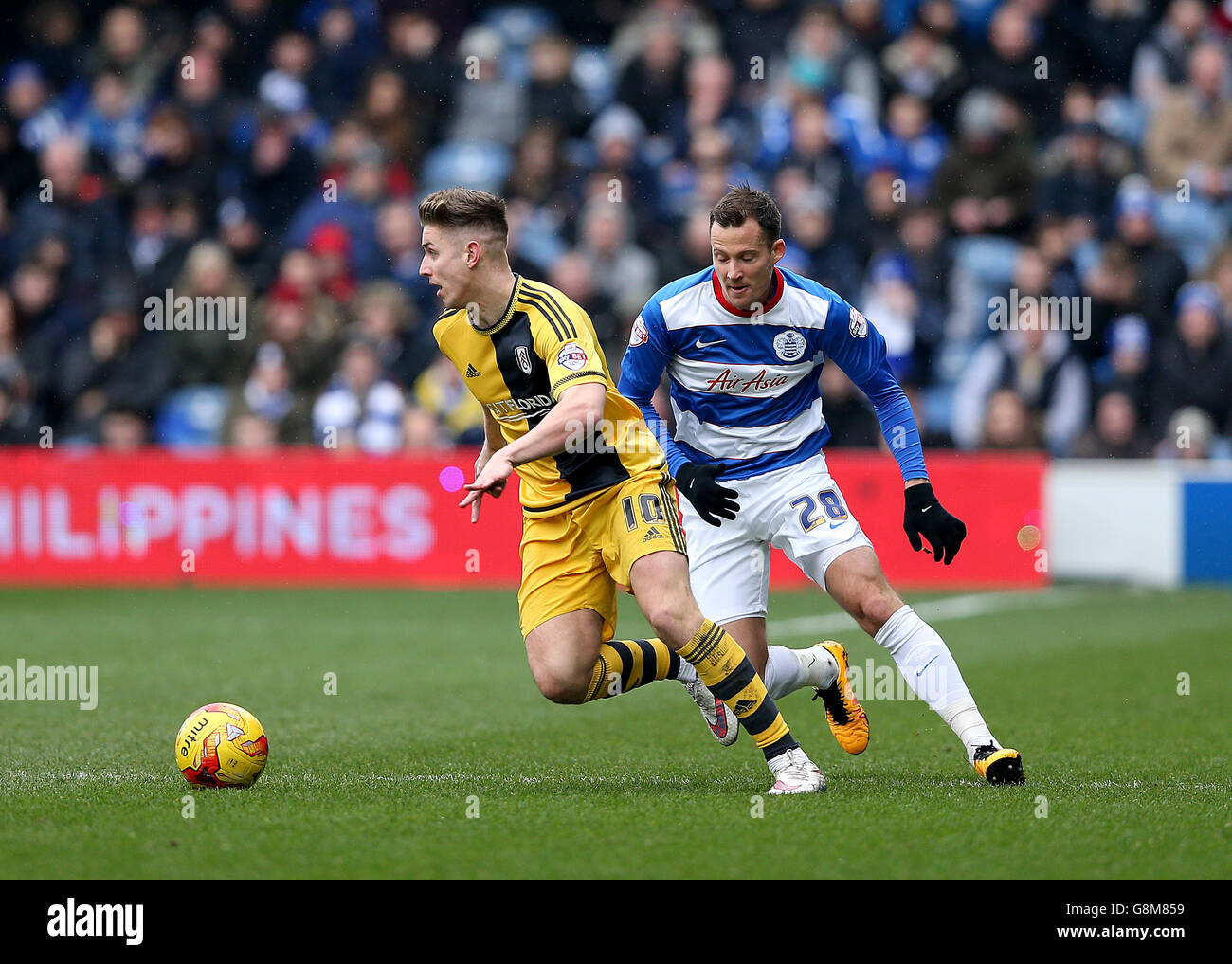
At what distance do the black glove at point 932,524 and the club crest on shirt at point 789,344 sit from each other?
0.66 meters

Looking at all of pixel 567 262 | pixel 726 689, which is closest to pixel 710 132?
pixel 567 262

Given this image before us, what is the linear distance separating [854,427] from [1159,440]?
2688 mm

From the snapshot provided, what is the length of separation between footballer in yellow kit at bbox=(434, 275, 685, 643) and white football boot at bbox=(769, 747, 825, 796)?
80cm

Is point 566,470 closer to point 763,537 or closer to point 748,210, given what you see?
point 763,537

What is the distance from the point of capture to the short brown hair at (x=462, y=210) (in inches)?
229

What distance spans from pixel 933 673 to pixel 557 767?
4.87 ft

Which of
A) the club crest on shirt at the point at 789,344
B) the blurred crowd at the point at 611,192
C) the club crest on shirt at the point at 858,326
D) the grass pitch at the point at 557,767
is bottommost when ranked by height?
the grass pitch at the point at 557,767

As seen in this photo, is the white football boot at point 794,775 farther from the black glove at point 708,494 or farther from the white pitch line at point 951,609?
the white pitch line at point 951,609

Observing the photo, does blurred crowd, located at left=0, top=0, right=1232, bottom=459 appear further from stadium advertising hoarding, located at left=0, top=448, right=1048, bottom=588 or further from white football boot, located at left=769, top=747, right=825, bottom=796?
white football boot, located at left=769, top=747, right=825, bottom=796

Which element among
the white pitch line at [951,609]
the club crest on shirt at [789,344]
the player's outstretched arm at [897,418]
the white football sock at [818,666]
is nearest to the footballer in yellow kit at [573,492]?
the white football sock at [818,666]

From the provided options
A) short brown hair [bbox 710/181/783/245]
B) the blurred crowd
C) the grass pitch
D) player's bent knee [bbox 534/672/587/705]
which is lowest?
the grass pitch

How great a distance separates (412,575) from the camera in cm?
1400

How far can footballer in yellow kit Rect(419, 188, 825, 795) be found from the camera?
223 inches

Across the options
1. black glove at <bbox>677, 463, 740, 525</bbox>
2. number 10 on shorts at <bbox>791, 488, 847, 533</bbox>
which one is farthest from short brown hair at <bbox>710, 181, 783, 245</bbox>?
number 10 on shorts at <bbox>791, 488, 847, 533</bbox>
